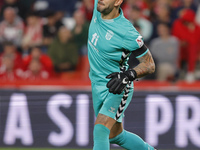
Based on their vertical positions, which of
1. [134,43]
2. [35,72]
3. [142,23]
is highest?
[134,43]

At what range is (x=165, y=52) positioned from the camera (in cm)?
935

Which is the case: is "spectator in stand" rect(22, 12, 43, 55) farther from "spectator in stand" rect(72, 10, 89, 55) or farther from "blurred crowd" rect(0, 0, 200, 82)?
"spectator in stand" rect(72, 10, 89, 55)

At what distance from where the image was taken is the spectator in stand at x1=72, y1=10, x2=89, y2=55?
985 cm

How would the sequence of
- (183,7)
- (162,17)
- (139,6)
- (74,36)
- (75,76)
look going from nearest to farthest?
(75,76) < (74,36) < (162,17) < (183,7) < (139,6)

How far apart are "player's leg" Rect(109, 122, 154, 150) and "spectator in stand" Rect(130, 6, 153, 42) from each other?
424 cm

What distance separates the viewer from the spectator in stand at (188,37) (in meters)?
9.62

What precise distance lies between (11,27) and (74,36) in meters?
1.47

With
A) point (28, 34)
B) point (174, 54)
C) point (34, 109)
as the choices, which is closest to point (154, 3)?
point (174, 54)

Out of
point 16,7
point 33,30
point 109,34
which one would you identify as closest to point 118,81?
point 109,34

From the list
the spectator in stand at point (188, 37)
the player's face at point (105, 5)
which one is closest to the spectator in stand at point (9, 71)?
the spectator in stand at point (188, 37)

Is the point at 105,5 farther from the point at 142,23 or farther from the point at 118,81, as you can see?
the point at 142,23

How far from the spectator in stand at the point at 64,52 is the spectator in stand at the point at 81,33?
19cm

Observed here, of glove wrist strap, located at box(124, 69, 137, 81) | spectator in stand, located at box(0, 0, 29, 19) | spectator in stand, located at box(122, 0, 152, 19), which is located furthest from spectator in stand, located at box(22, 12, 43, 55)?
Answer: glove wrist strap, located at box(124, 69, 137, 81)

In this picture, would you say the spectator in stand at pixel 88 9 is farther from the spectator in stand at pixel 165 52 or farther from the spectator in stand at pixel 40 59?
the spectator in stand at pixel 165 52
